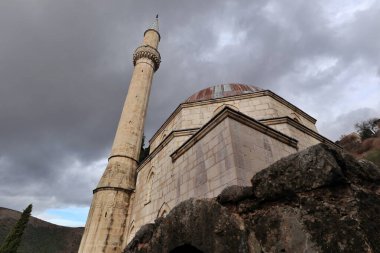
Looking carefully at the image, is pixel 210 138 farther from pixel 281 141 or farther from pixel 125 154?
pixel 125 154

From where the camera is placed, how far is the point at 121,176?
11508 mm

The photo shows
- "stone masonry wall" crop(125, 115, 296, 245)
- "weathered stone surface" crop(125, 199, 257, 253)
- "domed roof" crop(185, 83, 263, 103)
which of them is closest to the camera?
"weathered stone surface" crop(125, 199, 257, 253)

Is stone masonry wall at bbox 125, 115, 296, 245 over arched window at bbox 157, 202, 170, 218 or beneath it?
over

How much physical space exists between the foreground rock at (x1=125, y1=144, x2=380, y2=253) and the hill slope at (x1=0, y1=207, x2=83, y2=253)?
142 ft

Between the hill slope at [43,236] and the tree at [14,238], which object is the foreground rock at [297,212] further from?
the hill slope at [43,236]

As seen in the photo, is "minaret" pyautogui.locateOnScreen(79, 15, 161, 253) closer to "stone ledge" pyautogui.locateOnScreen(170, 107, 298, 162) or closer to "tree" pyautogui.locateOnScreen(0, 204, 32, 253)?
"stone ledge" pyautogui.locateOnScreen(170, 107, 298, 162)

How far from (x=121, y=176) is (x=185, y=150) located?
581 cm

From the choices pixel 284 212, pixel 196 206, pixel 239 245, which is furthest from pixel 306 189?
pixel 196 206

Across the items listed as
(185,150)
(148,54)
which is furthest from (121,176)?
(148,54)

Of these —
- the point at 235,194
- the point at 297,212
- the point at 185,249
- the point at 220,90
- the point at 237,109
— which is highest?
the point at 220,90

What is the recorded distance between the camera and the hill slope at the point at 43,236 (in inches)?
1431

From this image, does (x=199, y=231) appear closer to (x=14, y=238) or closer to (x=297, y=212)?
(x=297, y=212)

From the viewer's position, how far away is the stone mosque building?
5.56 metres

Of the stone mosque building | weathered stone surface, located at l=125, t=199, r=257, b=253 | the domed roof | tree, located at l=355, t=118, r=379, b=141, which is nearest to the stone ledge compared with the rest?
the stone mosque building
